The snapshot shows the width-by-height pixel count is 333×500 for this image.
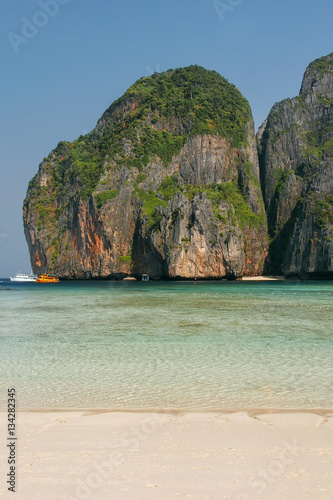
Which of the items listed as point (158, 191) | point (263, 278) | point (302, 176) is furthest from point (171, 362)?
point (302, 176)

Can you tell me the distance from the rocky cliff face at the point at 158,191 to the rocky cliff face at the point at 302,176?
362cm

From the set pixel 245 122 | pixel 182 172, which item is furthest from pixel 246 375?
pixel 245 122

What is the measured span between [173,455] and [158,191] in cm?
7644

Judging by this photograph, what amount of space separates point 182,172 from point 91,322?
69.7 metres

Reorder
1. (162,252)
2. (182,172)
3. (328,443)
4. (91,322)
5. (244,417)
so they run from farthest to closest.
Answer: (182,172) < (162,252) < (91,322) < (244,417) < (328,443)

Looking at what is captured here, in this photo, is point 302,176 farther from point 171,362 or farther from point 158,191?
point 171,362

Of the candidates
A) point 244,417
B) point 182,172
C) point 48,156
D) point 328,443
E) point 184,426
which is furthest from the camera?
point 48,156

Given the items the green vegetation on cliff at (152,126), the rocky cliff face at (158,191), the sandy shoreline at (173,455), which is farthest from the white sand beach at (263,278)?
the sandy shoreline at (173,455)

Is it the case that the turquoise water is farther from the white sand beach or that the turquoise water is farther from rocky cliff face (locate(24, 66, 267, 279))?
the white sand beach

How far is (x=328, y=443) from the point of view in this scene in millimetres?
4449

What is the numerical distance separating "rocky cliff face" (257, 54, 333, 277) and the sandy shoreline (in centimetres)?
6290

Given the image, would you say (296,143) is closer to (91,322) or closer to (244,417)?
(91,322)

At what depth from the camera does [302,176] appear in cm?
8562

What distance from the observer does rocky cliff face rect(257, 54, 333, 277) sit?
224 ft
